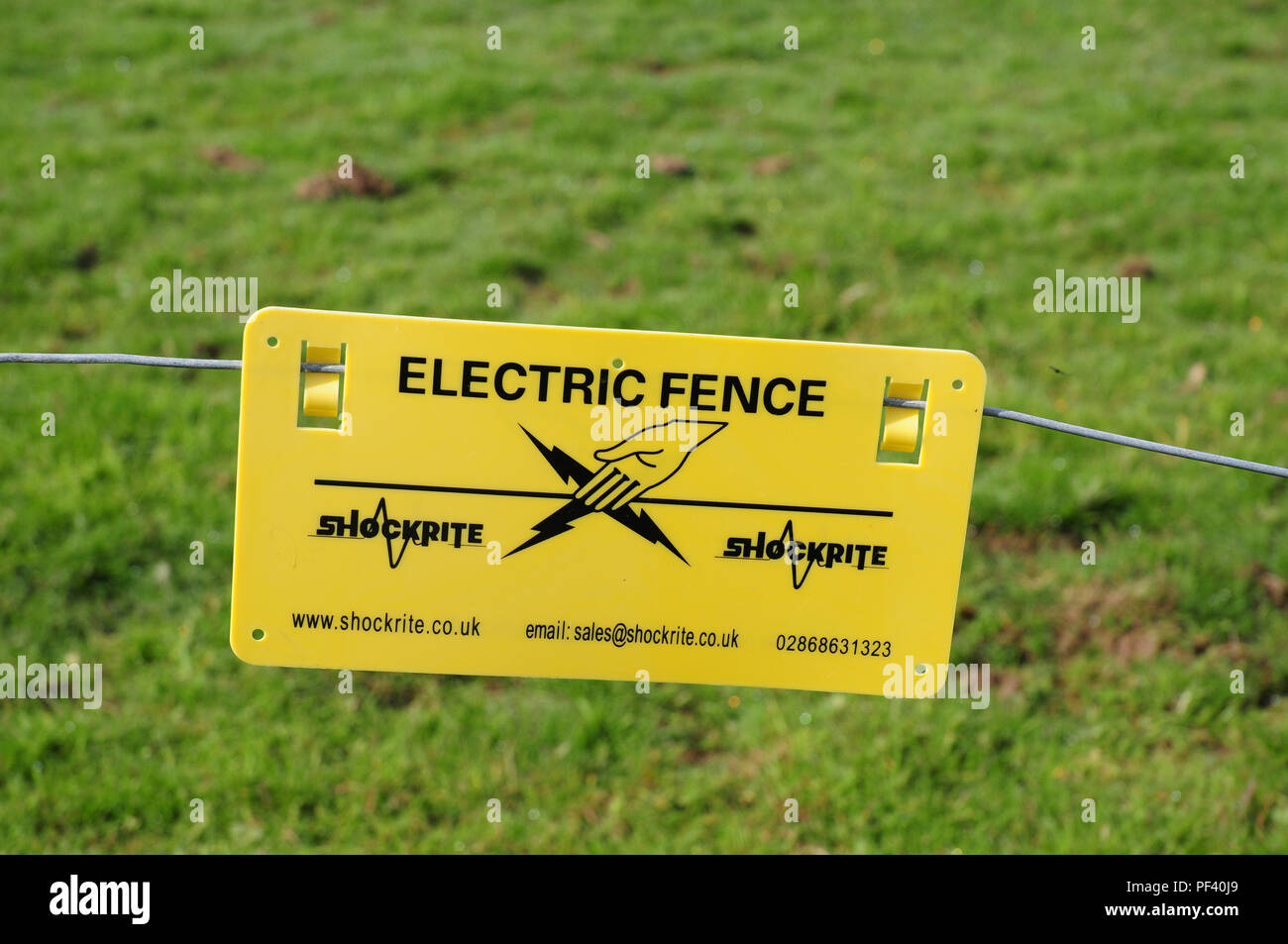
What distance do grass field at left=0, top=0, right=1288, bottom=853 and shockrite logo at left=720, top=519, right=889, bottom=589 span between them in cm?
165

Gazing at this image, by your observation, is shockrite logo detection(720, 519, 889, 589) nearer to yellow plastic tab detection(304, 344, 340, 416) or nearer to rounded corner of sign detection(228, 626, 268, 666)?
yellow plastic tab detection(304, 344, 340, 416)

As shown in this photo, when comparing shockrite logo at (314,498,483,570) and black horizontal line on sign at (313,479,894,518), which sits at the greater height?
black horizontal line on sign at (313,479,894,518)

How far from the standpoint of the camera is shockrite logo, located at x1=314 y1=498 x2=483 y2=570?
168 cm

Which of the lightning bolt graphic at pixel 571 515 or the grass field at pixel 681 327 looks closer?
the lightning bolt graphic at pixel 571 515

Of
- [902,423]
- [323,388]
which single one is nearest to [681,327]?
[902,423]

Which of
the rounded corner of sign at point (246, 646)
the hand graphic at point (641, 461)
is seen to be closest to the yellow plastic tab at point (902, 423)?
the hand graphic at point (641, 461)

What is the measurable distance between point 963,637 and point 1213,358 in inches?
88.5

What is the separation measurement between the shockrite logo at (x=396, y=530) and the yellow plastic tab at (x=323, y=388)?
0.17m

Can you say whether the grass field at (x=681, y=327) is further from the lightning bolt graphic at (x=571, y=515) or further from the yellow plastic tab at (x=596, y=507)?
the lightning bolt graphic at (x=571, y=515)

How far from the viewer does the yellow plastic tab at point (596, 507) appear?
1628mm

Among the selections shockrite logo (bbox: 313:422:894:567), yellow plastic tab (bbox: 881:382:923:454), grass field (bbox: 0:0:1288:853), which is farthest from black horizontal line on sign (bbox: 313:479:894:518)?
grass field (bbox: 0:0:1288:853)

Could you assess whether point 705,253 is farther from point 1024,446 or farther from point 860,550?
point 860,550

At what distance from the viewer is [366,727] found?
336cm

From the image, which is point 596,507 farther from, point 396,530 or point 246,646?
point 246,646
